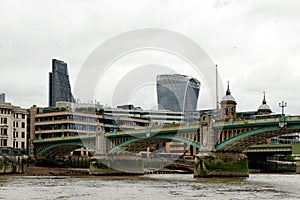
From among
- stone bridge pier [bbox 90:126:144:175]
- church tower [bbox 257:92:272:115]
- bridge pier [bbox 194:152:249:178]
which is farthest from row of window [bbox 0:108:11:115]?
church tower [bbox 257:92:272:115]

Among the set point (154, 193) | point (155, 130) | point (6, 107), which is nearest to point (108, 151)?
point (155, 130)

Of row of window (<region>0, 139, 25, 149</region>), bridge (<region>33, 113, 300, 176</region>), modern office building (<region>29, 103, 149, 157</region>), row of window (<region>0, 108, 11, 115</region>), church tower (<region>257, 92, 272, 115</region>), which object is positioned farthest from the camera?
church tower (<region>257, 92, 272, 115</region>)

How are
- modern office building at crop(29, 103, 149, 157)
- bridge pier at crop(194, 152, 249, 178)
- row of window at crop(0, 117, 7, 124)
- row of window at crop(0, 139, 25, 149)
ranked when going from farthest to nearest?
modern office building at crop(29, 103, 149, 157) < row of window at crop(0, 117, 7, 124) < row of window at crop(0, 139, 25, 149) < bridge pier at crop(194, 152, 249, 178)

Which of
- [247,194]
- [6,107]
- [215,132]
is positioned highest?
[6,107]

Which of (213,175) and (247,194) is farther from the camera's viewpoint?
(213,175)

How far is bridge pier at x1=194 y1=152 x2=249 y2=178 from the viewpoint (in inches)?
4031

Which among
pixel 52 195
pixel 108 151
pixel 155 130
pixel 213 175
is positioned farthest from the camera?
pixel 108 151

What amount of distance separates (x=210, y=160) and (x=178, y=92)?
35370mm

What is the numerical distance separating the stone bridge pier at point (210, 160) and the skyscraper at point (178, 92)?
59.2ft

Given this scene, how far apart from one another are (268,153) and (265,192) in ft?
330

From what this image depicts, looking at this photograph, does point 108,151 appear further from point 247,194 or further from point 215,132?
point 247,194

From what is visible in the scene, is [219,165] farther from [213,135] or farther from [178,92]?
[178,92]

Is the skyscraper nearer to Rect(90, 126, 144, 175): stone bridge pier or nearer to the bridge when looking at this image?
the bridge

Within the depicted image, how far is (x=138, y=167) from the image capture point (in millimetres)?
129250
